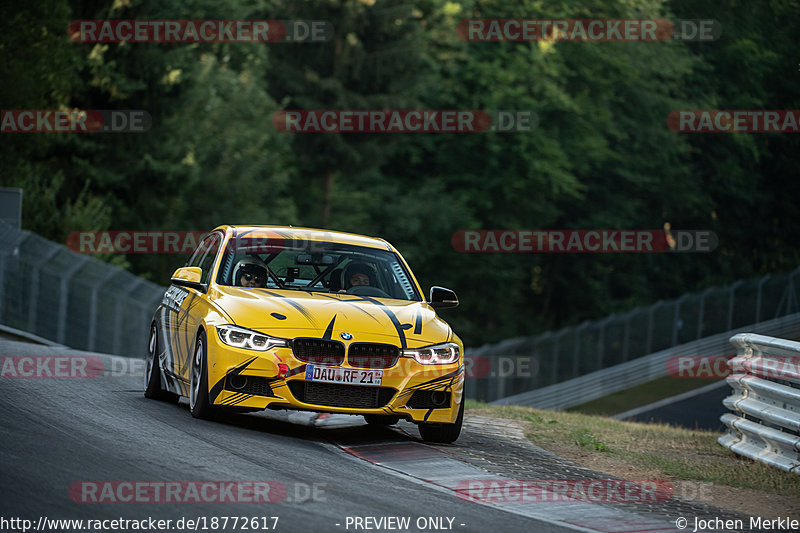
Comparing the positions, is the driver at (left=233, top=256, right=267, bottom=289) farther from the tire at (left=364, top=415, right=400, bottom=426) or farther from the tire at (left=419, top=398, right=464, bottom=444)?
the tire at (left=419, top=398, right=464, bottom=444)

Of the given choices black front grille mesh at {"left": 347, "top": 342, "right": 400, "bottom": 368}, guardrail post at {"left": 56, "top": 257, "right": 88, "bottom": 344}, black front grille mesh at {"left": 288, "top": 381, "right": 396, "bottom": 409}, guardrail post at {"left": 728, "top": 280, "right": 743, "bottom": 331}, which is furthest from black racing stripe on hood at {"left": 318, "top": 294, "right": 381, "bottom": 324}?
guardrail post at {"left": 728, "top": 280, "right": 743, "bottom": 331}

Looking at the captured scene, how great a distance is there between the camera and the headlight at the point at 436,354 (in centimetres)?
1009

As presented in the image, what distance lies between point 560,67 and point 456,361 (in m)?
42.2

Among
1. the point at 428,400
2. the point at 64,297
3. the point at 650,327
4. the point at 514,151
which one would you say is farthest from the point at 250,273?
the point at 514,151

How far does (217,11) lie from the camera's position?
4647 centimetres

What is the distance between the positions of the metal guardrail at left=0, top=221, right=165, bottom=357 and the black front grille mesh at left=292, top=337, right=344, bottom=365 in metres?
13.0

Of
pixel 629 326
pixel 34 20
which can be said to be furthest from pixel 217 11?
pixel 629 326

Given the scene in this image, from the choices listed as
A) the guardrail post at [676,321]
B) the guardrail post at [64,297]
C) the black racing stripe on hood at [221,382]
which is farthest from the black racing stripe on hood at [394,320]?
the guardrail post at [676,321]

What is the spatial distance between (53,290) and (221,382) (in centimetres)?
1304

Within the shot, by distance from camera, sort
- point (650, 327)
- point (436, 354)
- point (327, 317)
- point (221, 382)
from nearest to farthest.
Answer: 1. point (221, 382)
2. point (327, 317)
3. point (436, 354)
4. point (650, 327)

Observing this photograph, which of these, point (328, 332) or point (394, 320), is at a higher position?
point (394, 320)

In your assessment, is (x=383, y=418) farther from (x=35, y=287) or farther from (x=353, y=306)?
(x=35, y=287)

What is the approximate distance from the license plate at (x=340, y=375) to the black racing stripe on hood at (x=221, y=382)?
0.47m

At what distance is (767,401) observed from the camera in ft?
37.6
